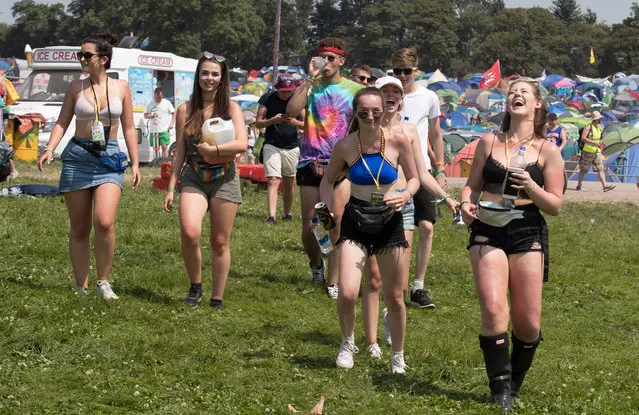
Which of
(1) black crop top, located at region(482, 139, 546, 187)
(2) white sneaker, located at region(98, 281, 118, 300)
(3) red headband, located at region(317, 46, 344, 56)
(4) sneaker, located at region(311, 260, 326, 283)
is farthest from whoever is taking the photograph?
(4) sneaker, located at region(311, 260, 326, 283)

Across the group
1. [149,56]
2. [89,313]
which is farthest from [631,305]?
[149,56]

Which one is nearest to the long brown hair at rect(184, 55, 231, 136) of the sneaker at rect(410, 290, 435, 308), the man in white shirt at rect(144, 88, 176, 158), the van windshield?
the sneaker at rect(410, 290, 435, 308)

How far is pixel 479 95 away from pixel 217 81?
47628 millimetres

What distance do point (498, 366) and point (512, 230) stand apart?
72 centimetres

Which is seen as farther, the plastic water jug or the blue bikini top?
the plastic water jug

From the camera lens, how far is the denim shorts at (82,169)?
7270 mm

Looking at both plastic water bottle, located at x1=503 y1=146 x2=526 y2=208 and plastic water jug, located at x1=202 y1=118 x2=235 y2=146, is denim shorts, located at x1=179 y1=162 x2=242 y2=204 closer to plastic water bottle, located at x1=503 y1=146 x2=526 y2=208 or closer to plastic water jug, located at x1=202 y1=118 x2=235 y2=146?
plastic water jug, located at x1=202 y1=118 x2=235 y2=146

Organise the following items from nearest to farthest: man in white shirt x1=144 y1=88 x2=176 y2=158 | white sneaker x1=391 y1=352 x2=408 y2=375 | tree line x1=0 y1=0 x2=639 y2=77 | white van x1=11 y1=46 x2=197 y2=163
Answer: white sneaker x1=391 y1=352 x2=408 y2=375
white van x1=11 y1=46 x2=197 y2=163
man in white shirt x1=144 y1=88 x2=176 y2=158
tree line x1=0 y1=0 x2=639 y2=77

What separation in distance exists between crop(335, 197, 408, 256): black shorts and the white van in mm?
14996

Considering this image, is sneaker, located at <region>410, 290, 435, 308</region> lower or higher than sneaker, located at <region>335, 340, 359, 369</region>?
lower

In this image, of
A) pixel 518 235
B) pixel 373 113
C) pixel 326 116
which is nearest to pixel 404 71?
pixel 326 116

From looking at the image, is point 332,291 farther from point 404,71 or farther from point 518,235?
point 518,235

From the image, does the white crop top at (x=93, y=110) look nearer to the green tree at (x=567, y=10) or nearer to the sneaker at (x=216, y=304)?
the sneaker at (x=216, y=304)

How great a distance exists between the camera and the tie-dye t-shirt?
7883 mm
